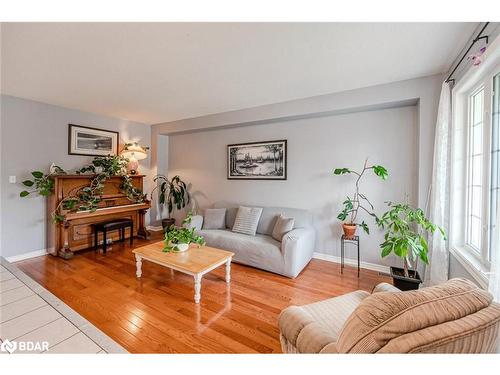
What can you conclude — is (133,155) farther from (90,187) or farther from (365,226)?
(365,226)

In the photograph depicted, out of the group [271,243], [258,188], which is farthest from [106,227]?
[271,243]

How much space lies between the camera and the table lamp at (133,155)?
4199 millimetres

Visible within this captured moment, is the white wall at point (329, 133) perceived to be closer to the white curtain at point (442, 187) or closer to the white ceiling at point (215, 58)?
the white ceiling at point (215, 58)

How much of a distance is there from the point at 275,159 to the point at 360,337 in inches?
116

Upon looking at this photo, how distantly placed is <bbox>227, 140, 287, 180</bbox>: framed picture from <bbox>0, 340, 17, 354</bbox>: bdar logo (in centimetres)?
312

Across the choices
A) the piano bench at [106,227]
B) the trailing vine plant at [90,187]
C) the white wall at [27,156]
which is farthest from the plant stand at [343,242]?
the white wall at [27,156]

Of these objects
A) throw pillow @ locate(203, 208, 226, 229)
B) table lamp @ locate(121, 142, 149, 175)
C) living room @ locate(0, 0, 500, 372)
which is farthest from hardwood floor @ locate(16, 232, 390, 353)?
table lamp @ locate(121, 142, 149, 175)

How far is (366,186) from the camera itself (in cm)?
297

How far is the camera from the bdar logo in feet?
4.72

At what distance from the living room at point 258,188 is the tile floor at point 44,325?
0.01 m
